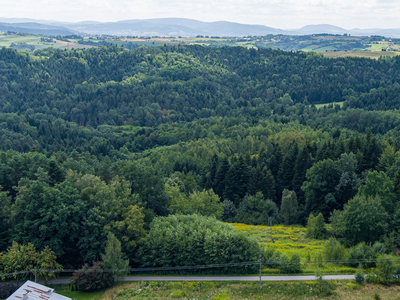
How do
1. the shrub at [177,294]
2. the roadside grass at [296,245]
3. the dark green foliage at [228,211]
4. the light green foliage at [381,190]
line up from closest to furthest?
the shrub at [177,294] < the roadside grass at [296,245] < the light green foliage at [381,190] < the dark green foliage at [228,211]

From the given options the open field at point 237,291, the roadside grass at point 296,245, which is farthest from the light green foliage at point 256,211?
the open field at point 237,291

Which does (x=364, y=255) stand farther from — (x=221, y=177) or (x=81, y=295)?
(x=221, y=177)

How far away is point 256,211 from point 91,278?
4364cm

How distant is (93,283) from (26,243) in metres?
12.1

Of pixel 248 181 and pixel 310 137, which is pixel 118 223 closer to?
pixel 248 181

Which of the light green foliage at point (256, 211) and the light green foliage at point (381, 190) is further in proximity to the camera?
the light green foliage at point (256, 211)

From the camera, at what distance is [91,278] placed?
44500mm

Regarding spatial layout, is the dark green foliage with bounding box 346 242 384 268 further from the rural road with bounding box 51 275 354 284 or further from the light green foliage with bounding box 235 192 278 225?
the light green foliage with bounding box 235 192 278 225

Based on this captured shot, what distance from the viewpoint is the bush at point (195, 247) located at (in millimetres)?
48812

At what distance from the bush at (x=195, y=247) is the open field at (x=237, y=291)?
4.37 metres

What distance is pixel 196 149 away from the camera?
125 meters

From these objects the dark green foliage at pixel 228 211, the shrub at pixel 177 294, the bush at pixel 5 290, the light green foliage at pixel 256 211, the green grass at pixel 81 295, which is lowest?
the dark green foliage at pixel 228 211

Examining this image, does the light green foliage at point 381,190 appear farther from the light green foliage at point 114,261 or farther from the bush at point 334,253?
the light green foliage at point 114,261

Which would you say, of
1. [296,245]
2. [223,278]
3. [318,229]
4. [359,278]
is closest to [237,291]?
[223,278]
